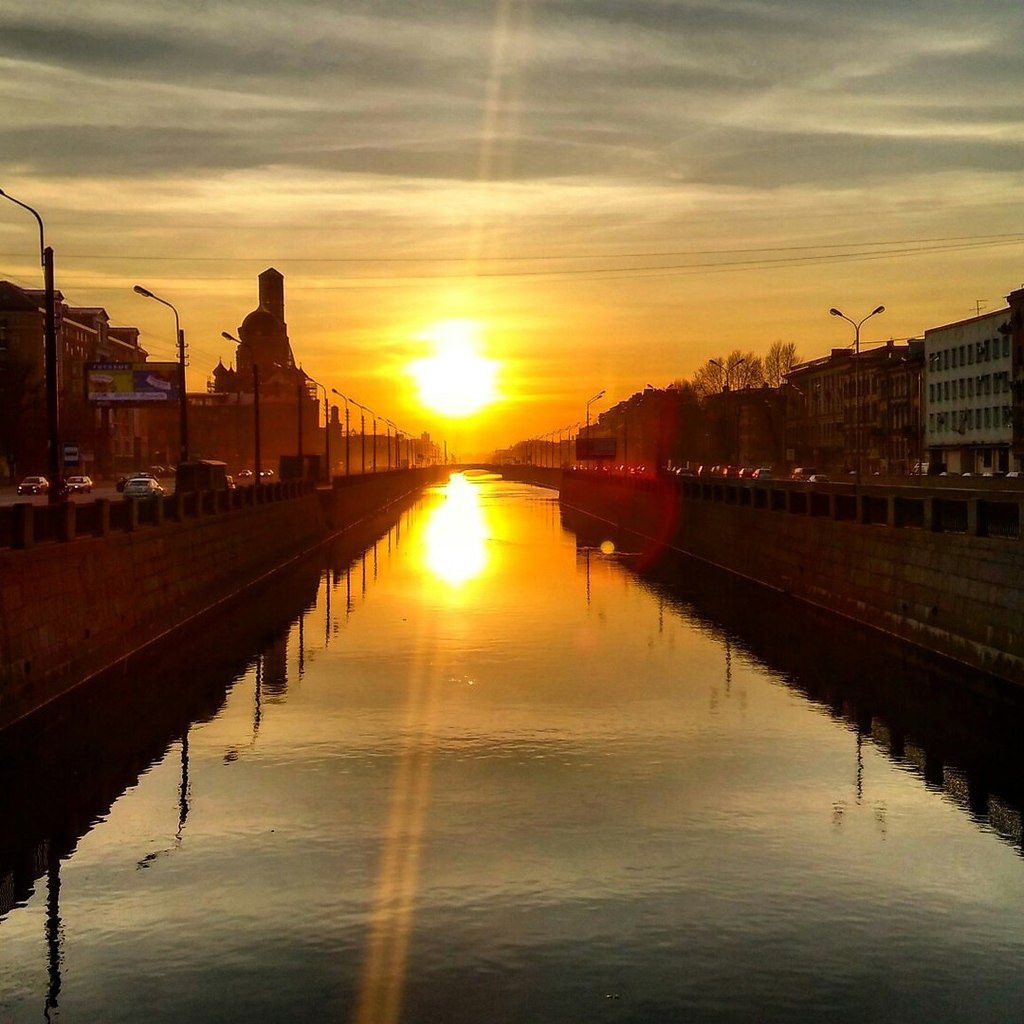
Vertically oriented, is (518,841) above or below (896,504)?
below

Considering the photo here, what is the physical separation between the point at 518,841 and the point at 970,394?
120890 millimetres

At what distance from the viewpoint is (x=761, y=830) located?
1853 centimetres

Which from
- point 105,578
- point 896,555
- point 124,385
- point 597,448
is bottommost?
point 105,578

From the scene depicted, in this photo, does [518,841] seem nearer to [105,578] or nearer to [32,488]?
[105,578]

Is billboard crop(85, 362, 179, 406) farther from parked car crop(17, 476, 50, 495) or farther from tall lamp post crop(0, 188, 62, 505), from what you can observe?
tall lamp post crop(0, 188, 62, 505)

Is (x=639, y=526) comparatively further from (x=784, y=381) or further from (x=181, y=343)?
(x=784, y=381)

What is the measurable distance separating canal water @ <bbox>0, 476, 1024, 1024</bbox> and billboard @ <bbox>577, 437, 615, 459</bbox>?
140 meters

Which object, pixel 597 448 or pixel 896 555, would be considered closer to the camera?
pixel 896 555

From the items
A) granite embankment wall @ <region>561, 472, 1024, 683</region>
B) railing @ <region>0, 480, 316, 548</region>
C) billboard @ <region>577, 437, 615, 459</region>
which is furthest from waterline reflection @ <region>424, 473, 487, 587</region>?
billboard @ <region>577, 437, 615, 459</region>

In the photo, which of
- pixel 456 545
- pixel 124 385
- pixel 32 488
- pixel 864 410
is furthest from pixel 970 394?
pixel 32 488

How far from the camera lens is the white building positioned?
399ft

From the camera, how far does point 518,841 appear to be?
17688 millimetres

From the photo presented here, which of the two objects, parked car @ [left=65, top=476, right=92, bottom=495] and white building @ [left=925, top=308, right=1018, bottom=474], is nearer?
parked car @ [left=65, top=476, right=92, bottom=495]

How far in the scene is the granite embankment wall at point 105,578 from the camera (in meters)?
24.8
